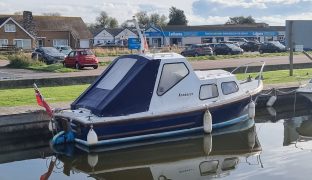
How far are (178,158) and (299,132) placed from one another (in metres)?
5.83

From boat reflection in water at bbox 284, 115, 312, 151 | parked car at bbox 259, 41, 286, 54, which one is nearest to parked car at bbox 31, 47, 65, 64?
boat reflection in water at bbox 284, 115, 312, 151

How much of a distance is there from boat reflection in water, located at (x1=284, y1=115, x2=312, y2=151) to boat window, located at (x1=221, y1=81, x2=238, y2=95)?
2.42m

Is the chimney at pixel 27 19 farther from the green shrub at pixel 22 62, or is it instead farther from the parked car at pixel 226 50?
the green shrub at pixel 22 62

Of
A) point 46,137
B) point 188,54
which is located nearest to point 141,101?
point 46,137

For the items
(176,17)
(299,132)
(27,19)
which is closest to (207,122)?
(299,132)

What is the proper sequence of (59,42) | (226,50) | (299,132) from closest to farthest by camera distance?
(299,132) → (226,50) → (59,42)

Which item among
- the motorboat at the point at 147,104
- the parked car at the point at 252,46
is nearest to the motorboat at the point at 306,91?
the motorboat at the point at 147,104

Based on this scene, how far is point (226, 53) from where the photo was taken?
5347 centimetres

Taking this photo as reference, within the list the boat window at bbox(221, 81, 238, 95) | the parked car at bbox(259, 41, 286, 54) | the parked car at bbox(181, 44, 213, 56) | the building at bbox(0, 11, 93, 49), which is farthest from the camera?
the building at bbox(0, 11, 93, 49)

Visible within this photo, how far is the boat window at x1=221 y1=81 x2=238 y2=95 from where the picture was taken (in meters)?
17.1

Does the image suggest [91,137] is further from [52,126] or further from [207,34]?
[207,34]

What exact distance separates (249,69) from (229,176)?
18.3 meters

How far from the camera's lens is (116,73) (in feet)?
53.2

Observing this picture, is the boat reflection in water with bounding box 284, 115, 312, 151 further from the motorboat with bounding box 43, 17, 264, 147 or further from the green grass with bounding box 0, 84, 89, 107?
the green grass with bounding box 0, 84, 89, 107
